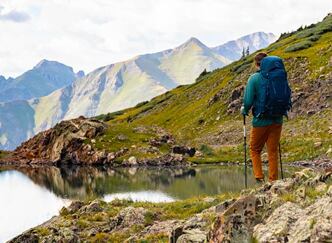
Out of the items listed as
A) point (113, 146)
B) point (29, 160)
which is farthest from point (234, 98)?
point (29, 160)

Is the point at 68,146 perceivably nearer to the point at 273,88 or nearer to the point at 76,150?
the point at 76,150

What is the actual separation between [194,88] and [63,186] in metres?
91.9

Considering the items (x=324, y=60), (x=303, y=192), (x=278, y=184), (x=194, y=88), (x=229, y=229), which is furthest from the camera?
(x=194, y=88)

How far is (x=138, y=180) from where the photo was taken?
5684 cm

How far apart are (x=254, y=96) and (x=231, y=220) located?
20.6ft

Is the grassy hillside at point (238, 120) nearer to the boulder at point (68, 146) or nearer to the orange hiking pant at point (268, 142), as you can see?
the boulder at point (68, 146)

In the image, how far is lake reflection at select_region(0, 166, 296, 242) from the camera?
3959 centimetres

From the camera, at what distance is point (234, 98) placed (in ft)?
322

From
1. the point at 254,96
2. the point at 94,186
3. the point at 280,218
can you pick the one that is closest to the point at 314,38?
the point at 94,186

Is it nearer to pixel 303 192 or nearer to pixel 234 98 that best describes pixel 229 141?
pixel 234 98

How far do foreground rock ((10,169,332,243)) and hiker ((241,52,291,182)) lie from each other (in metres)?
1.81

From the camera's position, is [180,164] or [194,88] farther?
[194,88]

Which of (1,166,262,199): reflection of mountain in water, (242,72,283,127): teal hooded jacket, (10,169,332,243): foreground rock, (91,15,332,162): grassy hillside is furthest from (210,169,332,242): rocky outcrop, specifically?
(91,15,332,162): grassy hillside

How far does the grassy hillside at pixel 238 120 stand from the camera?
6362cm
